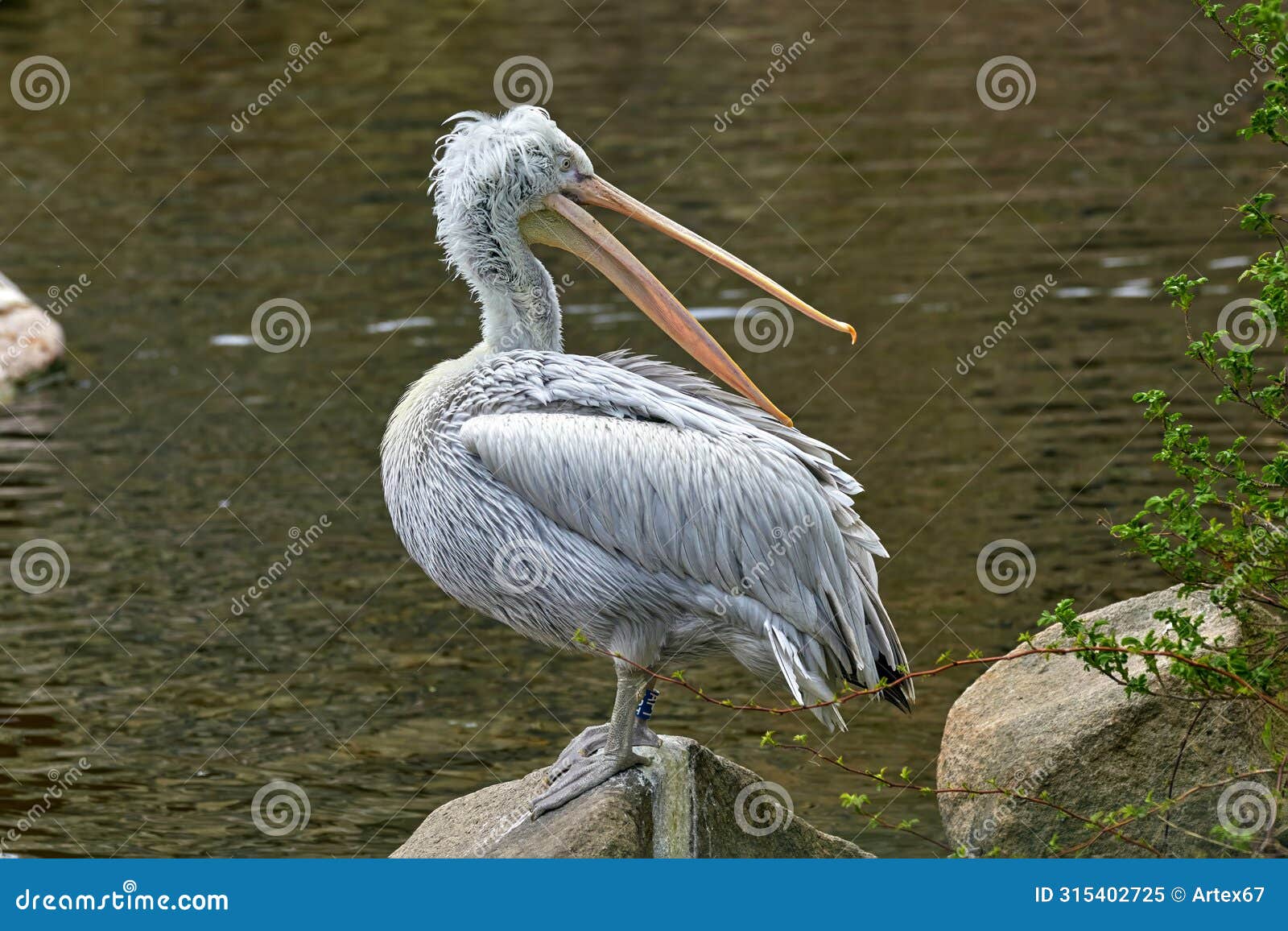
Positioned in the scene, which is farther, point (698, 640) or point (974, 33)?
point (974, 33)

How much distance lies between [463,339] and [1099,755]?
29.6 feet

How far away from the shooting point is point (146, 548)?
11.2m

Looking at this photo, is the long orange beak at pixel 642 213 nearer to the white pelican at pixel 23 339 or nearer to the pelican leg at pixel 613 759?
the pelican leg at pixel 613 759

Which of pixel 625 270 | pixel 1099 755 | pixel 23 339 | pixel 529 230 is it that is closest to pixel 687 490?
pixel 625 270

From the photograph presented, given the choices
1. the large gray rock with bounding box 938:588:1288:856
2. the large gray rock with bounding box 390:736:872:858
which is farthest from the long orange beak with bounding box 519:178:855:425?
the large gray rock with bounding box 938:588:1288:856

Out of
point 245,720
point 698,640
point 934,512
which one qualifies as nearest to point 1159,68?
point 934,512

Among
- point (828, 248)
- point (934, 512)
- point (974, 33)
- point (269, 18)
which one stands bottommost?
point (934, 512)

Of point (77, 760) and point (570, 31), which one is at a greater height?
point (570, 31)

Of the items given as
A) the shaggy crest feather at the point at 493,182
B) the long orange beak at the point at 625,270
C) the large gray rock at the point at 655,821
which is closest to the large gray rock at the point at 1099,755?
the large gray rock at the point at 655,821

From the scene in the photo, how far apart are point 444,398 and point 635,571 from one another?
34.6 inches

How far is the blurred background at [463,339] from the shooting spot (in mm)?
8867

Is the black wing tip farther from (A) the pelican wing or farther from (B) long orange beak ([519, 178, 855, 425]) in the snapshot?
(B) long orange beak ([519, 178, 855, 425])

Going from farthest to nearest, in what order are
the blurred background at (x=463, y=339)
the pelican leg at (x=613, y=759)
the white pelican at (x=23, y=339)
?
the white pelican at (x=23, y=339)
the blurred background at (x=463, y=339)
the pelican leg at (x=613, y=759)

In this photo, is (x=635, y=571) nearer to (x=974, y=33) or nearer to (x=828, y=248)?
(x=828, y=248)
